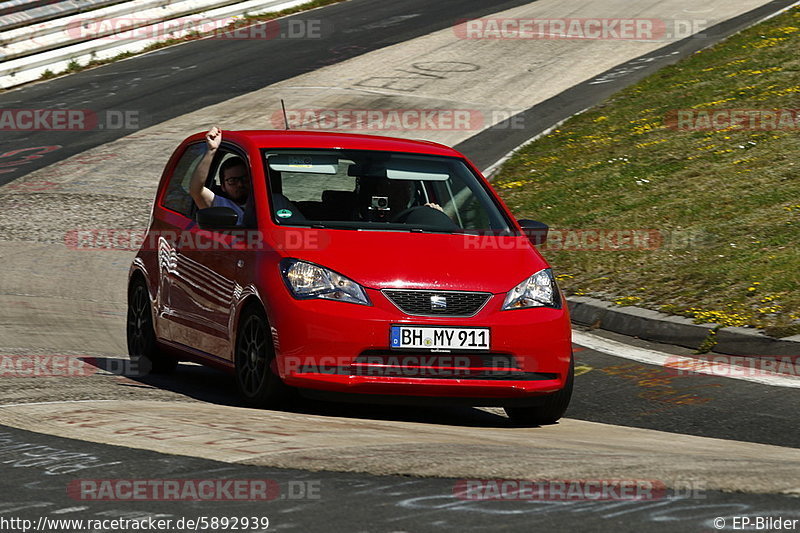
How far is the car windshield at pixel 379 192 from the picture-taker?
332 inches

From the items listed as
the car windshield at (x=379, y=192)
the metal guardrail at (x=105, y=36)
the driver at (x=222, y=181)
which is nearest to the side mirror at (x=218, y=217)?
the car windshield at (x=379, y=192)

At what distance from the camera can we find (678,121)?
63.0 ft

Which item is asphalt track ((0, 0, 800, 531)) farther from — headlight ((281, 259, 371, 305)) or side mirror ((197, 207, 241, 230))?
side mirror ((197, 207, 241, 230))

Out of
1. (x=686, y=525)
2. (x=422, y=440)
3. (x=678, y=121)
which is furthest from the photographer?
(x=678, y=121)

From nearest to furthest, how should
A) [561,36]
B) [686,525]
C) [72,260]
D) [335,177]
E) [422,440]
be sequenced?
[686,525] → [422,440] → [335,177] → [72,260] → [561,36]

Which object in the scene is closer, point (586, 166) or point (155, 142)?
point (586, 166)

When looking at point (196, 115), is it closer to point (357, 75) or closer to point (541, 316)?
point (357, 75)

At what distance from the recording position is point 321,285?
7.48 metres

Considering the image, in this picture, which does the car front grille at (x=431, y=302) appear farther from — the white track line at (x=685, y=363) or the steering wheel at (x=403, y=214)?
the white track line at (x=685, y=363)

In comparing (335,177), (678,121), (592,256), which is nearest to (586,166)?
(678,121)

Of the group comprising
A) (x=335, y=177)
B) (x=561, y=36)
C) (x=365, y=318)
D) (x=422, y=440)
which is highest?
(x=561, y=36)

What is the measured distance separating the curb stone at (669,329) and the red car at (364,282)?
2.14 metres

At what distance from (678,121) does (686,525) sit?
14960 mm

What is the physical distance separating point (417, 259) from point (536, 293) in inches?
28.3
